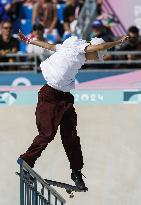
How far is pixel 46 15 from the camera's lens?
1645 cm

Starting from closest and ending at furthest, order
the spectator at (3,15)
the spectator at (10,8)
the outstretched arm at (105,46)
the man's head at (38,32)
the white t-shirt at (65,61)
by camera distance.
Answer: the outstretched arm at (105,46)
the white t-shirt at (65,61)
the man's head at (38,32)
the spectator at (3,15)
the spectator at (10,8)

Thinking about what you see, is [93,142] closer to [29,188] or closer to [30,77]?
[30,77]

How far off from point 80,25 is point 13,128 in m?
4.51

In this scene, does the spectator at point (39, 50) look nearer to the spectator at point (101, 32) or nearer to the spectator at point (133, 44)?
the spectator at point (101, 32)

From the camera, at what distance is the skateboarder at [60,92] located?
853 cm

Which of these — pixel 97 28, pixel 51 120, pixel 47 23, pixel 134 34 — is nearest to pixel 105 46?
pixel 51 120

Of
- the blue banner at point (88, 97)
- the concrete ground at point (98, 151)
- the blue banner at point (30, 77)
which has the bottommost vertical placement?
the concrete ground at point (98, 151)

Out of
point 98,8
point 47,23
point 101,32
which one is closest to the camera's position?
point 101,32

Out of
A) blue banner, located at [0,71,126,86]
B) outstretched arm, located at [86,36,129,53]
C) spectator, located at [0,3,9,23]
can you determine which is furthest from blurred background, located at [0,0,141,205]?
spectator, located at [0,3,9,23]

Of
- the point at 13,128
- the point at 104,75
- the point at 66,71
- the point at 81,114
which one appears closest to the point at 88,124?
the point at 81,114

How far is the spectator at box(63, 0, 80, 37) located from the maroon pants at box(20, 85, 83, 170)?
281 inches

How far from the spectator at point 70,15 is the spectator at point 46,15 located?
0.24 m

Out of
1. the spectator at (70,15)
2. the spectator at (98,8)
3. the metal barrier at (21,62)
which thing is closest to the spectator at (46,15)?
the spectator at (70,15)

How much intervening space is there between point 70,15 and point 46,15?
0.49 meters
